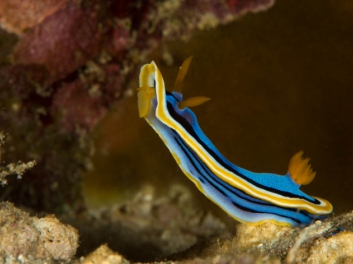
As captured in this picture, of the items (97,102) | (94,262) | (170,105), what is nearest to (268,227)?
(170,105)

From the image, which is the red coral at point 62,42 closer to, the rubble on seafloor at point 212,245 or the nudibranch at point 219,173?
the nudibranch at point 219,173

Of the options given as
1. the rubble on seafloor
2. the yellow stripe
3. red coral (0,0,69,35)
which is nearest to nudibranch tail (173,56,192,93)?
the yellow stripe

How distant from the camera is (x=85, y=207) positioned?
184 inches

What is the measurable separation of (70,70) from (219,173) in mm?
2283

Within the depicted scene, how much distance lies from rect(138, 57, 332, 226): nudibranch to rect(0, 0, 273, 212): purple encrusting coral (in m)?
1.65

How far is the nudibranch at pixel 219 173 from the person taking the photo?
2459 millimetres

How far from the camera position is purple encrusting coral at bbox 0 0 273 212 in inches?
149

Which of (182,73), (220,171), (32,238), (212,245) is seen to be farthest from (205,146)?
(32,238)

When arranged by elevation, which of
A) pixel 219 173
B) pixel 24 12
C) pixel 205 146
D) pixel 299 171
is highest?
pixel 24 12

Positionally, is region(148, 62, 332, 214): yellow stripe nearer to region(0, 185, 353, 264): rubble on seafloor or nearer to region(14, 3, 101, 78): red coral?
region(0, 185, 353, 264): rubble on seafloor

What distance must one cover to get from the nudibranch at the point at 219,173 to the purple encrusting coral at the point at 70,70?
1649 mm

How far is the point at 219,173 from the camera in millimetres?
2484

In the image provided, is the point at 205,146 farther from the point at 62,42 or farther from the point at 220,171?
the point at 62,42

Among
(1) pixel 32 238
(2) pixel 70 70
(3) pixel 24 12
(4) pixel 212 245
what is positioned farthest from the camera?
(2) pixel 70 70
